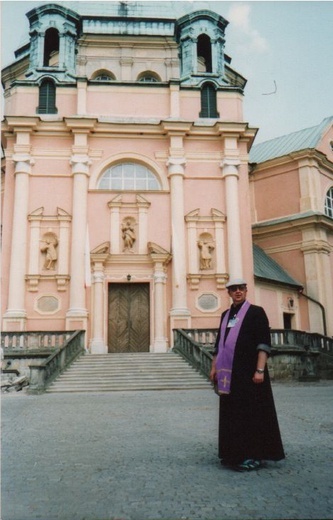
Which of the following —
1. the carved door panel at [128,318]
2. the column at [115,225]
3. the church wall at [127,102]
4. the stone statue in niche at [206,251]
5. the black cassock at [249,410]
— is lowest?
the black cassock at [249,410]

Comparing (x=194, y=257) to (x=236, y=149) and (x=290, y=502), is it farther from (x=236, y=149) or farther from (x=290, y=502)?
(x=290, y=502)

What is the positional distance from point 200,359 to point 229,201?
9.43 m

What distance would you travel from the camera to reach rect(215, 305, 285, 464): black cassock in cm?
512

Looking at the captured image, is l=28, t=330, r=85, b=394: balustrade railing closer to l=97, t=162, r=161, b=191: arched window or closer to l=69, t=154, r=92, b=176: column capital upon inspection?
l=97, t=162, r=161, b=191: arched window

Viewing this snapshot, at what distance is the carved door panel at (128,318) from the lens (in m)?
23.1

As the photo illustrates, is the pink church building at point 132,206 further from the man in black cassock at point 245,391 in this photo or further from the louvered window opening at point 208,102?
the man in black cassock at point 245,391

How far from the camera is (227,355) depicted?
545 cm

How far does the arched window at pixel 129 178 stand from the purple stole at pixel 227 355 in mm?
19447

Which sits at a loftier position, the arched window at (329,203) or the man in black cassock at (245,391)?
the arched window at (329,203)

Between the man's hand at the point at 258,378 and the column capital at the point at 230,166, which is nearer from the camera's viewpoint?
the man's hand at the point at 258,378

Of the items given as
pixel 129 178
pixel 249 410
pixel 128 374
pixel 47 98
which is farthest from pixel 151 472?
pixel 47 98

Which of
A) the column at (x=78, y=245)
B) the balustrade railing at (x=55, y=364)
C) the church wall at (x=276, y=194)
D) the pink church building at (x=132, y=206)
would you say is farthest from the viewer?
the church wall at (x=276, y=194)

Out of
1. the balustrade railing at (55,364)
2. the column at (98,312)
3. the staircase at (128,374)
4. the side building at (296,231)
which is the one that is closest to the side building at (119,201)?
the column at (98,312)

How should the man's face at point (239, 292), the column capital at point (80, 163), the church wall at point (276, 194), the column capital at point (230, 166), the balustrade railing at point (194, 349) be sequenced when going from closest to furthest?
the man's face at point (239, 292), the balustrade railing at point (194, 349), the column capital at point (80, 163), the column capital at point (230, 166), the church wall at point (276, 194)
